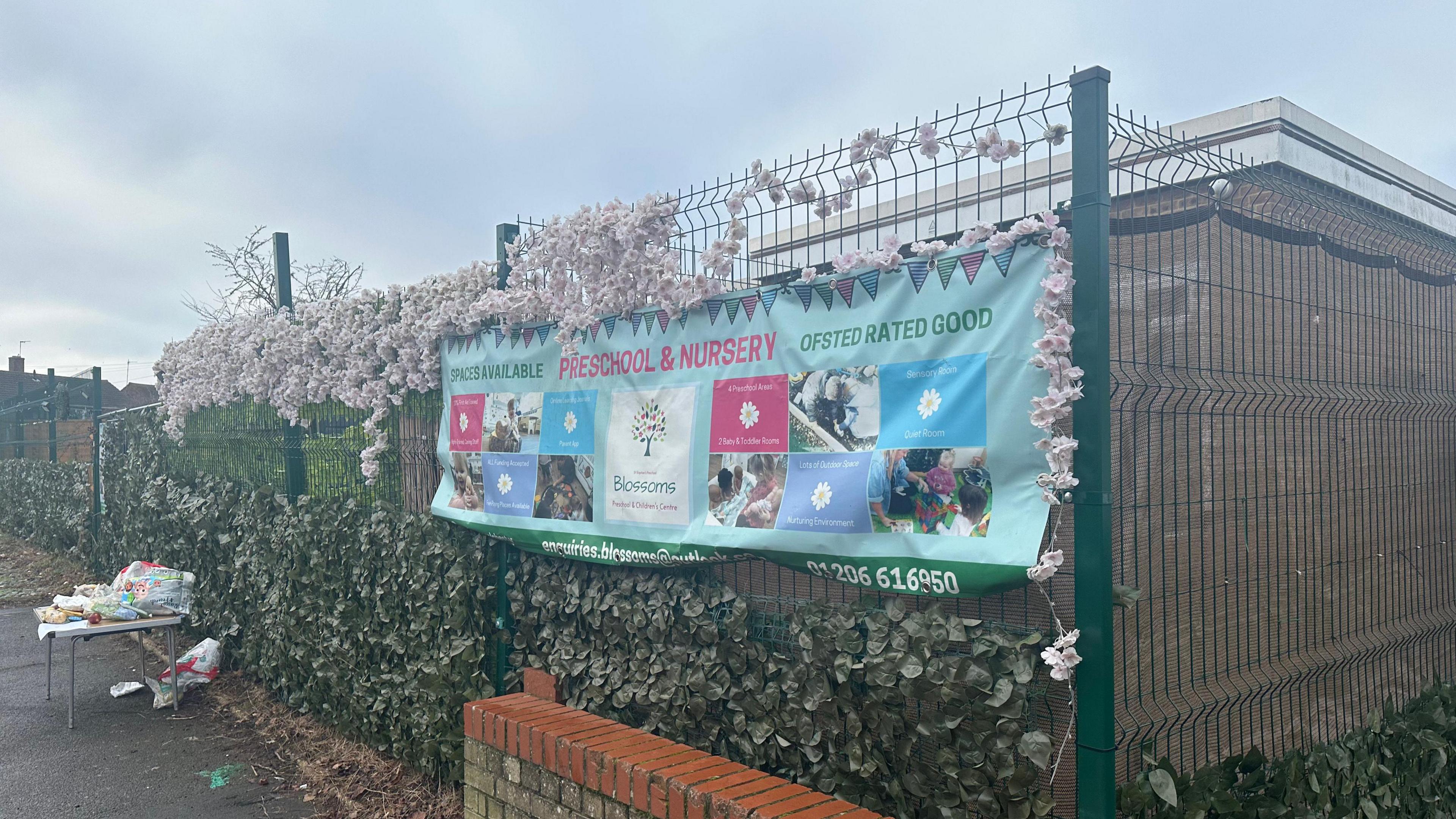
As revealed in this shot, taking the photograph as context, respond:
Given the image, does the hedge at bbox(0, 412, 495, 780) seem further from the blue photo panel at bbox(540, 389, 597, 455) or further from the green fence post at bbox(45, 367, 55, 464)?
the green fence post at bbox(45, 367, 55, 464)

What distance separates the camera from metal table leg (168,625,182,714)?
248 inches

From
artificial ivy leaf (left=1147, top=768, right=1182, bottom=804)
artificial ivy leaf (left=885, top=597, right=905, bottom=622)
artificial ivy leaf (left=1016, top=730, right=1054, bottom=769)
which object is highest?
artificial ivy leaf (left=885, top=597, right=905, bottom=622)

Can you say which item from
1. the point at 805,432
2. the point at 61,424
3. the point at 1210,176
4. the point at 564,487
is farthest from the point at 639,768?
the point at 61,424

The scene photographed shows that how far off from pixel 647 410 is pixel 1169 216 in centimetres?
200

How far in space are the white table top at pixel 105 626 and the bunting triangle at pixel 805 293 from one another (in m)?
5.11

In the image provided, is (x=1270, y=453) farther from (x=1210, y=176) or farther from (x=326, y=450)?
(x=326, y=450)

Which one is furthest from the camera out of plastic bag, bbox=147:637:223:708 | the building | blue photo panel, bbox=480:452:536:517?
the building

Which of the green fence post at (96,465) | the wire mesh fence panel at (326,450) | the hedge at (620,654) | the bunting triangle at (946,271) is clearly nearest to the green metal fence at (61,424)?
the green fence post at (96,465)

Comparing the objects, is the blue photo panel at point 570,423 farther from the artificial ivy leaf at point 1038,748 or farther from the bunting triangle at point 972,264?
the artificial ivy leaf at point 1038,748

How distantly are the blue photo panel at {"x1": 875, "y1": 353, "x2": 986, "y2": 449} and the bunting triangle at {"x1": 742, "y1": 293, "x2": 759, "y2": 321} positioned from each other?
62cm

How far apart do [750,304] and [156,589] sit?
209 inches

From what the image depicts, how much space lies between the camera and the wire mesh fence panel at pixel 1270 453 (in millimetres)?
3223

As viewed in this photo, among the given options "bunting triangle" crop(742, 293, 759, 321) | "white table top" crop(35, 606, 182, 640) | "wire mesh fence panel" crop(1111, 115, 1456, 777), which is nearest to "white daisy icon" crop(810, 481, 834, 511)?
"bunting triangle" crop(742, 293, 759, 321)

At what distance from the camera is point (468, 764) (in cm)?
415
